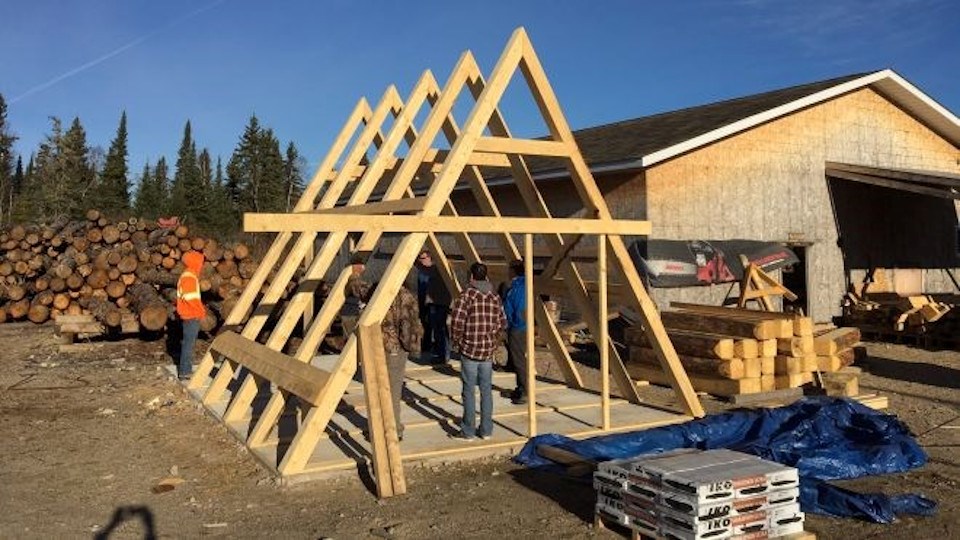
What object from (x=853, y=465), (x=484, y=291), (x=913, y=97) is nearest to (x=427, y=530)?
(x=484, y=291)

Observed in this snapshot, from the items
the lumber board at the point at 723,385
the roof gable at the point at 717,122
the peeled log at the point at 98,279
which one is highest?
the roof gable at the point at 717,122

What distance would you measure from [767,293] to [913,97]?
7.32m

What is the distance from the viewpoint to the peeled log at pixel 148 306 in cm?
1397

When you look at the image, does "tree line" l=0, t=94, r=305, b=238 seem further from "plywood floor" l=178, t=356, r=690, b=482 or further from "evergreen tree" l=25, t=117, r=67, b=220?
"plywood floor" l=178, t=356, r=690, b=482

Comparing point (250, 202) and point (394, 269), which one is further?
point (250, 202)

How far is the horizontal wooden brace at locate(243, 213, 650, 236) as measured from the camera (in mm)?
5871

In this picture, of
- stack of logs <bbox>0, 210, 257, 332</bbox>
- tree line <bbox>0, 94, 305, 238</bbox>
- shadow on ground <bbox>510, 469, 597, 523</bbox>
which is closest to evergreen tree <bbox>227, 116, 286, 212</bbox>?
tree line <bbox>0, 94, 305, 238</bbox>

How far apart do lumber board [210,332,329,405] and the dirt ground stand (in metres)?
0.74

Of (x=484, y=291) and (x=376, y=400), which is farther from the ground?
(x=484, y=291)

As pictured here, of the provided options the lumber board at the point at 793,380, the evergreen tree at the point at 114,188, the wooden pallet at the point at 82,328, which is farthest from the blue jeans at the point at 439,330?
the evergreen tree at the point at 114,188

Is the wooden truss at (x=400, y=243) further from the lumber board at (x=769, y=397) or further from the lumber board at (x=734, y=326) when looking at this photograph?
the lumber board at (x=734, y=326)

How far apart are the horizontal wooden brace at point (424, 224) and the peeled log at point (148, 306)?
29.6 feet

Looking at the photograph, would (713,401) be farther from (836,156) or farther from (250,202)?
(250,202)

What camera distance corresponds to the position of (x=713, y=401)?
9.95 metres
